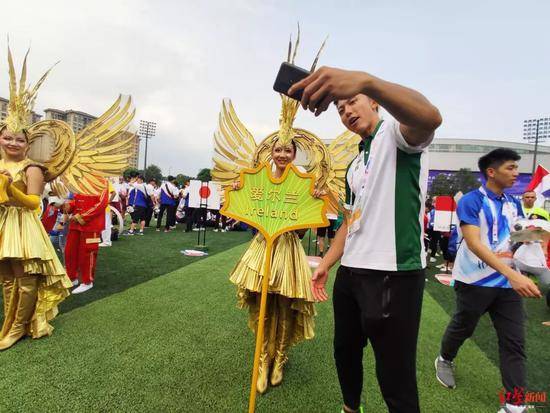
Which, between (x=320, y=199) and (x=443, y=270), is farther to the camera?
(x=443, y=270)

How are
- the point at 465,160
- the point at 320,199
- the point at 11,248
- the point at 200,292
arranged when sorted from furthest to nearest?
1. the point at 465,160
2. the point at 200,292
3. the point at 11,248
4. the point at 320,199

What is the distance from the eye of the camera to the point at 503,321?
87.9 inches

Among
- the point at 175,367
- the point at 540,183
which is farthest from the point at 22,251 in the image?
the point at 540,183

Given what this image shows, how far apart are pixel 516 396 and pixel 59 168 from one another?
162 inches

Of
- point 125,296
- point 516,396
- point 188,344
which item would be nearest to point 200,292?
point 125,296

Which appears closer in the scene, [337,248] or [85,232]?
[337,248]

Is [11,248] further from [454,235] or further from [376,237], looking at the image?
[454,235]

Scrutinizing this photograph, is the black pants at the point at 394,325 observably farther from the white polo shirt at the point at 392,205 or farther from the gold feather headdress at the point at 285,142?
the gold feather headdress at the point at 285,142

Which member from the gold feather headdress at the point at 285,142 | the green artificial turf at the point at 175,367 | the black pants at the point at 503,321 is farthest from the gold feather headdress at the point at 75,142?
the black pants at the point at 503,321

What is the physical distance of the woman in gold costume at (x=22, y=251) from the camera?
2746 mm

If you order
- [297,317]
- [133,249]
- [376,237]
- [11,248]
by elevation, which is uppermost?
[376,237]

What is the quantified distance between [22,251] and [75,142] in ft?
3.60

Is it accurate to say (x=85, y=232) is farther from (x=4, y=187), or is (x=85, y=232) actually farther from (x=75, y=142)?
(x=4, y=187)

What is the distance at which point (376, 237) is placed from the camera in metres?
1.35
